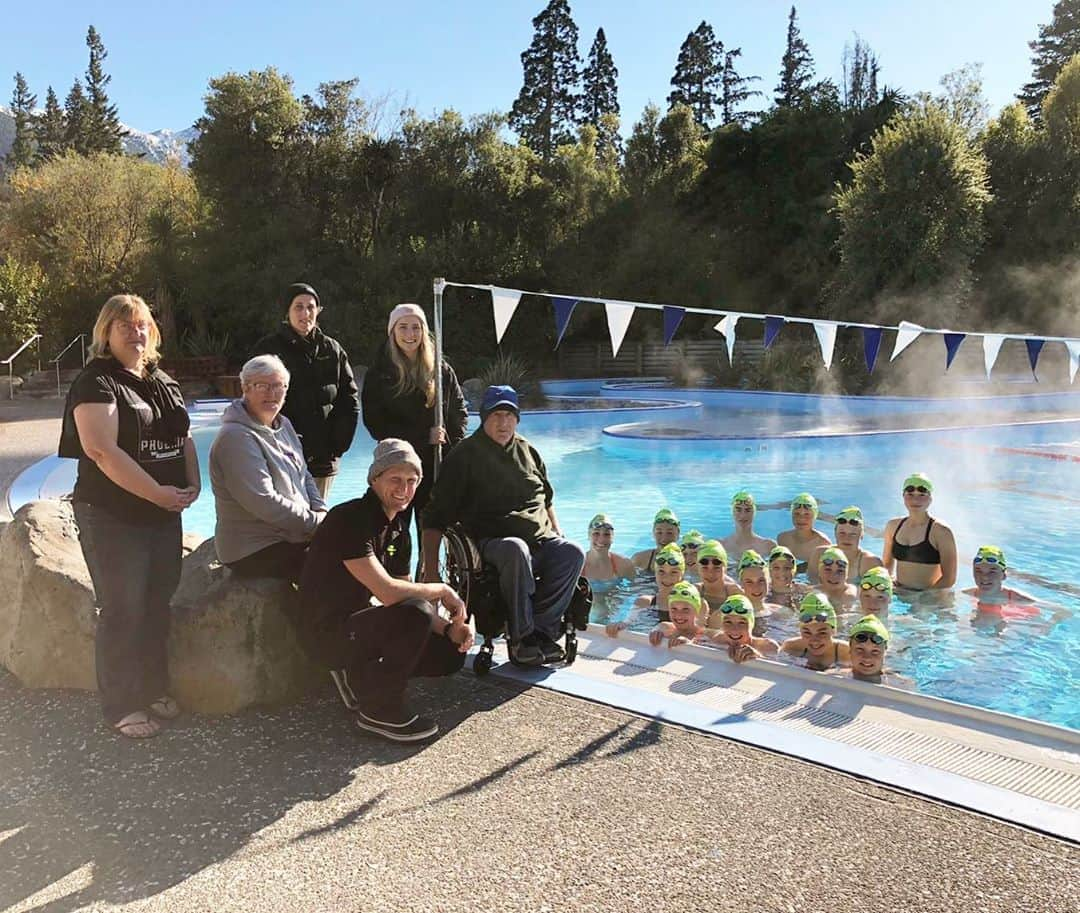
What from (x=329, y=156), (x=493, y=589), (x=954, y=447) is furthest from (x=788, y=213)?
(x=493, y=589)

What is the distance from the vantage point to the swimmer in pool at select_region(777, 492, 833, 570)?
6555 mm

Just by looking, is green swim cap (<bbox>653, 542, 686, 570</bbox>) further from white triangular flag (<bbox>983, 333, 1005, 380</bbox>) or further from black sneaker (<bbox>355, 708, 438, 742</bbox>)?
white triangular flag (<bbox>983, 333, 1005, 380</bbox>)

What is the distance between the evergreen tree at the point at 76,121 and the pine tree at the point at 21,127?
2625 mm

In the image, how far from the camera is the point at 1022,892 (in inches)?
84.9

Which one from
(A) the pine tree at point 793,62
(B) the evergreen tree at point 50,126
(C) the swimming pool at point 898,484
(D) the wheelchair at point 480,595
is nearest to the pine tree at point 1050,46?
(A) the pine tree at point 793,62

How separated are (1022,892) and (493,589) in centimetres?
217

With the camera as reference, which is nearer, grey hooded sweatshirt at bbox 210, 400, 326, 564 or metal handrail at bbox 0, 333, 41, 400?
grey hooded sweatshirt at bbox 210, 400, 326, 564

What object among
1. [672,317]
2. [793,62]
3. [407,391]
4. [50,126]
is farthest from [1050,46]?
[50,126]

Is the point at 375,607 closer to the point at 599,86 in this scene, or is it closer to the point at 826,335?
the point at 826,335

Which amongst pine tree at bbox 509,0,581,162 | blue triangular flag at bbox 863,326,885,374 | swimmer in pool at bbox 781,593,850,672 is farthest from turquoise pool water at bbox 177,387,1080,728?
pine tree at bbox 509,0,581,162

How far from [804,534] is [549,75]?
3943cm

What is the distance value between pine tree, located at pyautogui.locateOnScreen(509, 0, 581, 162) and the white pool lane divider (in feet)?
131

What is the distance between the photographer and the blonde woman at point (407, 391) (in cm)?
421

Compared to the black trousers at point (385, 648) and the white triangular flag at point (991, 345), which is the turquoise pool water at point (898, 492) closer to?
the white triangular flag at point (991, 345)
